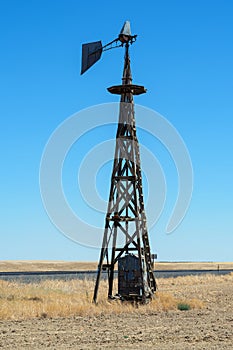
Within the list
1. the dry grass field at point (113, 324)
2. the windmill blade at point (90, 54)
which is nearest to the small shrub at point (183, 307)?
the dry grass field at point (113, 324)

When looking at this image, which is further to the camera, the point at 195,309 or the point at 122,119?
the point at 122,119

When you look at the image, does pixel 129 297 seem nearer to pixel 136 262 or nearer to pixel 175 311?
pixel 136 262

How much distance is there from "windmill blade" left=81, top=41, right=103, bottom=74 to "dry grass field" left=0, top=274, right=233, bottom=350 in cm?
957

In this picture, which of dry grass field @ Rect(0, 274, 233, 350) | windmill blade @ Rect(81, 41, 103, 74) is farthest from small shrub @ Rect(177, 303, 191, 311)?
windmill blade @ Rect(81, 41, 103, 74)

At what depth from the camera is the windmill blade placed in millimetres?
24359

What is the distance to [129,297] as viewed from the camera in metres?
23.5

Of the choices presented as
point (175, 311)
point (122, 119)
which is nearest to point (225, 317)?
point (175, 311)

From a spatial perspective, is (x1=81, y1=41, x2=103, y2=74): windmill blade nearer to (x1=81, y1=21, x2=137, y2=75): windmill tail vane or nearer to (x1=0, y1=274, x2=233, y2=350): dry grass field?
(x1=81, y1=21, x2=137, y2=75): windmill tail vane

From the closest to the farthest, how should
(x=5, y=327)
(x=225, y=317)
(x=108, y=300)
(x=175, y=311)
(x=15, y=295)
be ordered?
(x=5, y=327)
(x=225, y=317)
(x=175, y=311)
(x=108, y=300)
(x=15, y=295)

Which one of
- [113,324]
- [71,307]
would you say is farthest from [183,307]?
[113,324]

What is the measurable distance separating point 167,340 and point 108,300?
944 cm

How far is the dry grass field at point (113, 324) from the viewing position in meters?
13.6

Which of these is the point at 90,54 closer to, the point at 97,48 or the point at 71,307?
the point at 97,48

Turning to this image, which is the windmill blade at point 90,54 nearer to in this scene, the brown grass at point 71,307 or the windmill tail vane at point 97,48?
the windmill tail vane at point 97,48
